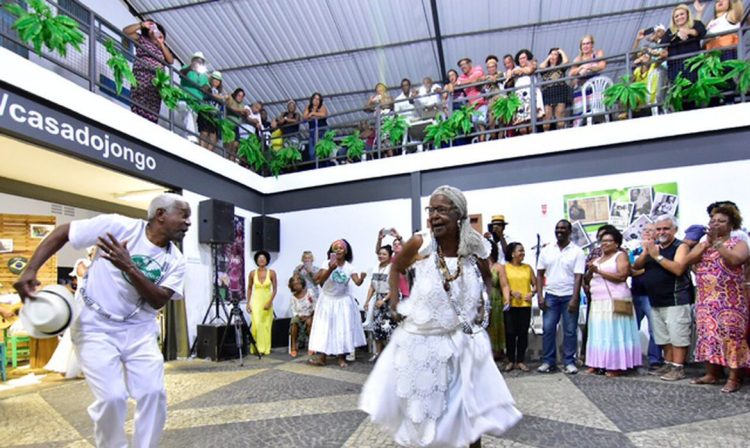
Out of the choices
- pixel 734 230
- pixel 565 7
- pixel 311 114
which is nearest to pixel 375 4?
pixel 311 114

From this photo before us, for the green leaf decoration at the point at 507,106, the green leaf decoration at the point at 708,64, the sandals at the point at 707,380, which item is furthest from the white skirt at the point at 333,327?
the green leaf decoration at the point at 708,64

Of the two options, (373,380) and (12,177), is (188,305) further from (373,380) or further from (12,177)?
(373,380)

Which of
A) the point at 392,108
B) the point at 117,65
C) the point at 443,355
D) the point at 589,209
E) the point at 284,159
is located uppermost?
the point at 392,108

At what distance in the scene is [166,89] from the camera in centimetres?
741

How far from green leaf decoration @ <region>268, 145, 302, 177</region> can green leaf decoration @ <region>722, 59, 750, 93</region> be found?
773cm

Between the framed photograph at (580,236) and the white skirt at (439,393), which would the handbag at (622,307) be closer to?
the framed photograph at (580,236)

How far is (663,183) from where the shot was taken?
7441mm

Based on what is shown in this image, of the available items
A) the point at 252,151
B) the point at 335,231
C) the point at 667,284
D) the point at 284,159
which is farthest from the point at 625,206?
the point at 252,151

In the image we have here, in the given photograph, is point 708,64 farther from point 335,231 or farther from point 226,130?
point 226,130

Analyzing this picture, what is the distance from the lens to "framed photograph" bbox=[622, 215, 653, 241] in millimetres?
7426

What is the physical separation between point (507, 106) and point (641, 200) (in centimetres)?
271

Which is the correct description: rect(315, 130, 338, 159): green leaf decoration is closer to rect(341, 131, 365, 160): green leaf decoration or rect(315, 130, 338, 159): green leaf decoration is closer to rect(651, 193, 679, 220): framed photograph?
rect(341, 131, 365, 160): green leaf decoration

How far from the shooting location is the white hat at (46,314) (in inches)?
98.0

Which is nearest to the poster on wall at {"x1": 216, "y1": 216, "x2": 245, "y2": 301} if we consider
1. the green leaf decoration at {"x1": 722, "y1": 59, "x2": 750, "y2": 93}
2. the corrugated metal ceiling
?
the corrugated metal ceiling
